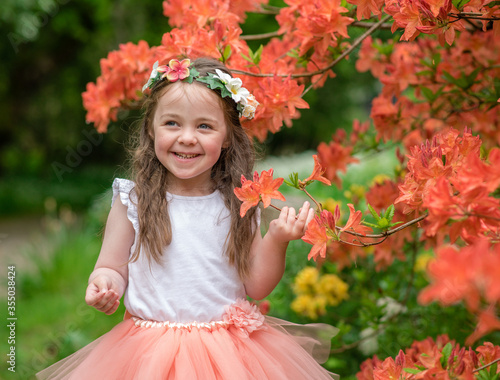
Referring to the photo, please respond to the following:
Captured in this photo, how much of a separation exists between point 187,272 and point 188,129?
44 centimetres

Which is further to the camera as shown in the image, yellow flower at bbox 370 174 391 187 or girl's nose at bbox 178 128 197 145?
yellow flower at bbox 370 174 391 187

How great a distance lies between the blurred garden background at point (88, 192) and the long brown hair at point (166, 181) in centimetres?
15

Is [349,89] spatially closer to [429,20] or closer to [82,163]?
[82,163]

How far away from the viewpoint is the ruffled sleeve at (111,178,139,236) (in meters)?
1.69

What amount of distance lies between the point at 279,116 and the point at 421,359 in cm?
84

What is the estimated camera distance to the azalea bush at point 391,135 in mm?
985

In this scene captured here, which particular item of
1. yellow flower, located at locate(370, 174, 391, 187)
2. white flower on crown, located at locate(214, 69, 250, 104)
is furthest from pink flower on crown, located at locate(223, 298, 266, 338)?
yellow flower, located at locate(370, 174, 391, 187)

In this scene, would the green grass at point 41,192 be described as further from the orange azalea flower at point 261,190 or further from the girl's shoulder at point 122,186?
the orange azalea flower at point 261,190

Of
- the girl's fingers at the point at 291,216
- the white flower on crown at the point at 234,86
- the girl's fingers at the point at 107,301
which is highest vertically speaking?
the white flower on crown at the point at 234,86

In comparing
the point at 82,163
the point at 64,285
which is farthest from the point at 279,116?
the point at 82,163

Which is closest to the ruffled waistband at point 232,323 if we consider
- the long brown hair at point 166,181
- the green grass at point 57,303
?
the long brown hair at point 166,181

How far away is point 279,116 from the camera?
1.72m

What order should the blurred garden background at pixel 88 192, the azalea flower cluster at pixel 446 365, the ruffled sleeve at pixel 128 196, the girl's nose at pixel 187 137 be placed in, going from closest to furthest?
the azalea flower cluster at pixel 446 365 < the girl's nose at pixel 187 137 < the ruffled sleeve at pixel 128 196 < the blurred garden background at pixel 88 192

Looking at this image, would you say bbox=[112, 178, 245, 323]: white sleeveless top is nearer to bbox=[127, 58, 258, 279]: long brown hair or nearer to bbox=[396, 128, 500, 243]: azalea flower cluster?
bbox=[127, 58, 258, 279]: long brown hair
